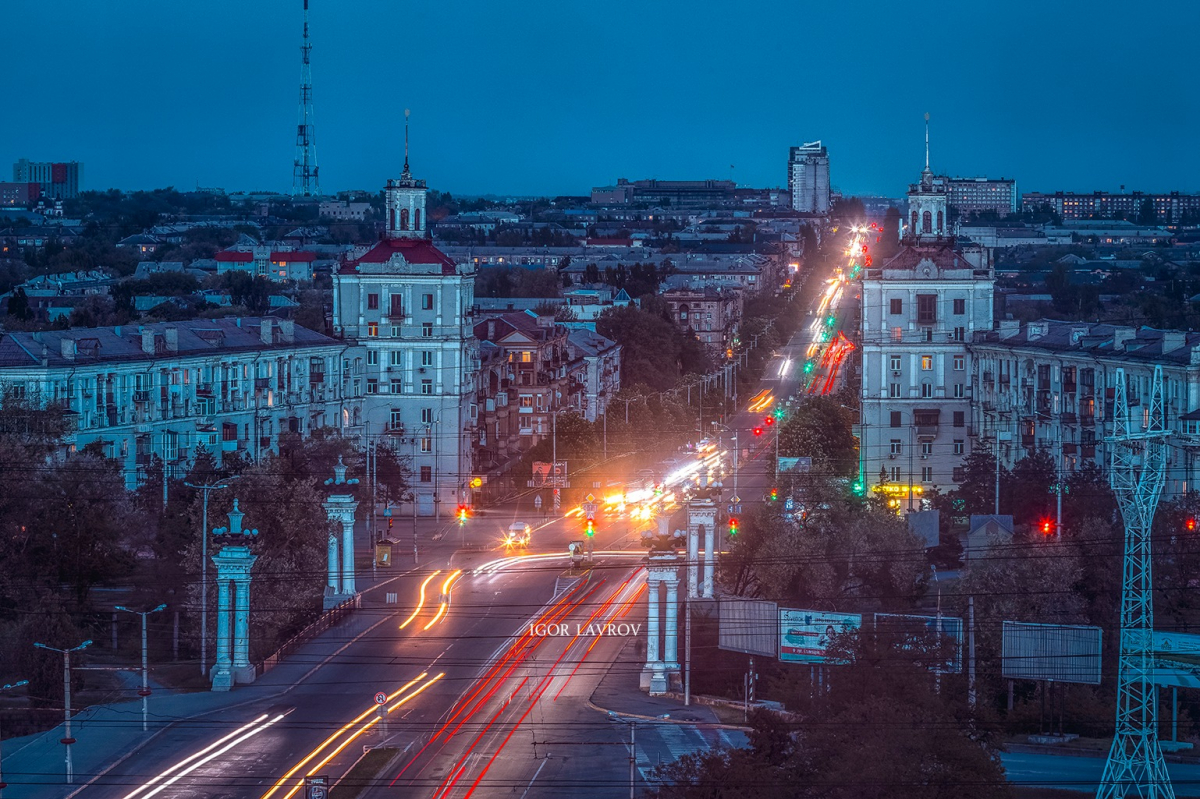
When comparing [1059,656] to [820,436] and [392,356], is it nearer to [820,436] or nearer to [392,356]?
[820,436]

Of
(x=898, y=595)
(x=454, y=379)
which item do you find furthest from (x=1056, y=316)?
(x=898, y=595)

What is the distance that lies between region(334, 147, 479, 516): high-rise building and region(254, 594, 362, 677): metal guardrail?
1497 cm

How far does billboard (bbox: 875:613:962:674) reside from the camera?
26.9 metres

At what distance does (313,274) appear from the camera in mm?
123688

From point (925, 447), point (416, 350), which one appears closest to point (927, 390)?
point (925, 447)

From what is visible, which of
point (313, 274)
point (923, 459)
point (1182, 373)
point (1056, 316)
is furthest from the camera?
point (313, 274)

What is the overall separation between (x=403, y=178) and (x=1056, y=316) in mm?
34823

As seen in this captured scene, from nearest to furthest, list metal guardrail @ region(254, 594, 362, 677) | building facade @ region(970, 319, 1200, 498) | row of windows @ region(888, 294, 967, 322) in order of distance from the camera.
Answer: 1. metal guardrail @ region(254, 594, 362, 677)
2. building facade @ region(970, 319, 1200, 498)
3. row of windows @ region(888, 294, 967, 322)

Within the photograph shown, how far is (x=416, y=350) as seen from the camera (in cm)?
5356

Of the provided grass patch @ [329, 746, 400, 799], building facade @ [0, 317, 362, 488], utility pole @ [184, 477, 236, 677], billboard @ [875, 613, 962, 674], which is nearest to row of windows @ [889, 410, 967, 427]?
building facade @ [0, 317, 362, 488]

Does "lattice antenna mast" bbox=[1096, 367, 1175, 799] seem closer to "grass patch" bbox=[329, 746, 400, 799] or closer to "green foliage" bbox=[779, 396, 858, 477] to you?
"grass patch" bbox=[329, 746, 400, 799]

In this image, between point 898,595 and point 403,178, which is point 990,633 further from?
point 403,178

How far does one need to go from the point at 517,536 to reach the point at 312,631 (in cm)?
1067

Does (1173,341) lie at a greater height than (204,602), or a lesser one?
greater
